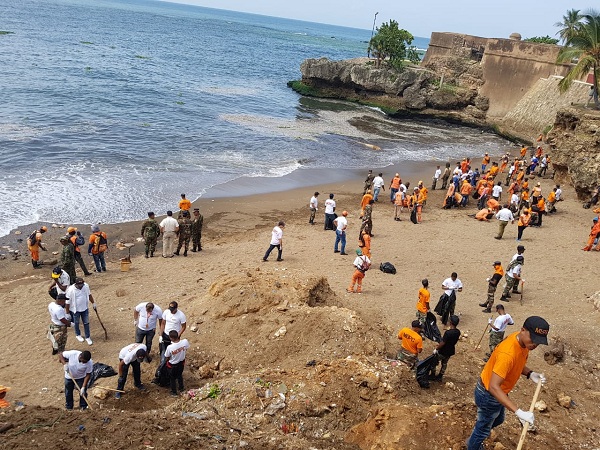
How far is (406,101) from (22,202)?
41049 mm

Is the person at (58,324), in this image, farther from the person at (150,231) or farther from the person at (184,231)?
the person at (184,231)

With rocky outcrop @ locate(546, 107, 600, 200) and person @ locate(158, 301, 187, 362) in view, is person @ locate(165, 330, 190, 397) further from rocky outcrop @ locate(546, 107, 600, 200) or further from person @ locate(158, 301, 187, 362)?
rocky outcrop @ locate(546, 107, 600, 200)

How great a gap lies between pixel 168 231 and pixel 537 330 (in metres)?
12.8

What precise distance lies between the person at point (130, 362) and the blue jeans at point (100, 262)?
6594mm

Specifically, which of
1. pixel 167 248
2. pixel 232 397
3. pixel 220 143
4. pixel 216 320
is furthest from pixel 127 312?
pixel 220 143

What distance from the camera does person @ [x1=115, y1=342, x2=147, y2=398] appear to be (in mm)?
8430

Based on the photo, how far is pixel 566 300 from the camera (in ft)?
42.9

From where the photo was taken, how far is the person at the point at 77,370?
795 cm

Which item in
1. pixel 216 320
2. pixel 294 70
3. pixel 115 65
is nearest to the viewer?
pixel 216 320

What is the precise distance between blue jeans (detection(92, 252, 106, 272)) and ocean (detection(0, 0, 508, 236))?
468 cm

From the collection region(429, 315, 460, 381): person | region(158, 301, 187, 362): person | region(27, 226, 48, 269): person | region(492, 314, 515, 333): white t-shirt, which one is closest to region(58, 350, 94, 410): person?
region(158, 301, 187, 362): person


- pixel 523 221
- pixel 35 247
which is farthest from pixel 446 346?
pixel 35 247

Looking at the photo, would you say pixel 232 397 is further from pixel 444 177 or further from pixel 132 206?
pixel 444 177

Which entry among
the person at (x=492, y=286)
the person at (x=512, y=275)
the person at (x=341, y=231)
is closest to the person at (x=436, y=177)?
the person at (x=341, y=231)
